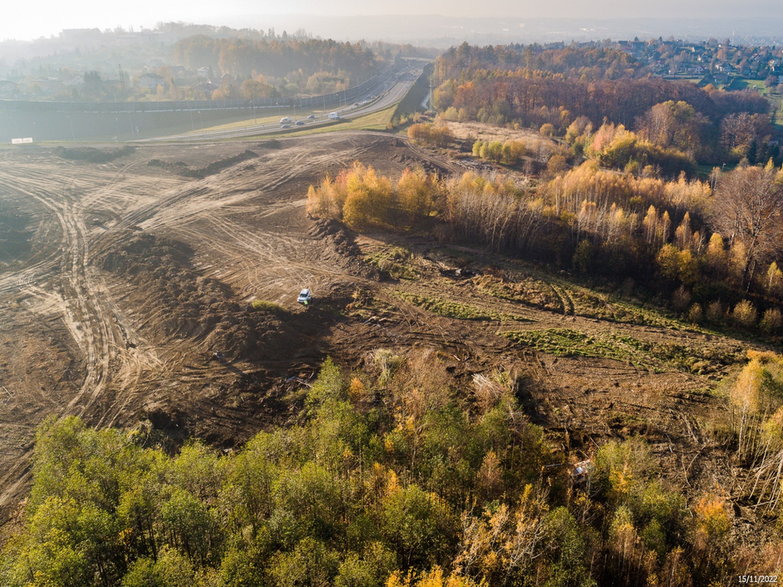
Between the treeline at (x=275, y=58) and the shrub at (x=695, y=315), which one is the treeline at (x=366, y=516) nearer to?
the shrub at (x=695, y=315)

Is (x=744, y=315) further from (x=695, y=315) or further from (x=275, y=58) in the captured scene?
(x=275, y=58)

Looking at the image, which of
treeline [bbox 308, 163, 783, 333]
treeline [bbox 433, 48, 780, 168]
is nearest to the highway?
treeline [bbox 433, 48, 780, 168]

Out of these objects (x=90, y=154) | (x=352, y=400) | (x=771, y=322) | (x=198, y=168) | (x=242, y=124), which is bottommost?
(x=352, y=400)

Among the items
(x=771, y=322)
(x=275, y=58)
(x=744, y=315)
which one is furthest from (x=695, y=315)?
(x=275, y=58)

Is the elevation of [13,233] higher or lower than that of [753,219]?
lower

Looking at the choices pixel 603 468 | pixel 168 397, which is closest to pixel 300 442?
pixel 168 397

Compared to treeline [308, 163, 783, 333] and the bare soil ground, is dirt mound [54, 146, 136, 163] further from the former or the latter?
treeline [308, 163, 783, 333]
